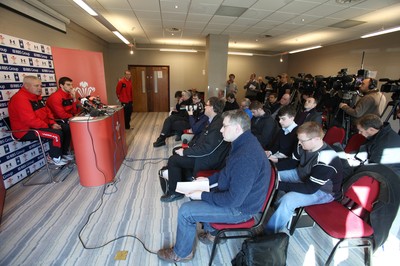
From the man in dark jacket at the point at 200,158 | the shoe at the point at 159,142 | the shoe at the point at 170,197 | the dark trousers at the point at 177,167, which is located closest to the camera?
the man in dark jacket at the point at 200,158

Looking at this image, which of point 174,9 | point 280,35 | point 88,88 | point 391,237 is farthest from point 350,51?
point 88,88

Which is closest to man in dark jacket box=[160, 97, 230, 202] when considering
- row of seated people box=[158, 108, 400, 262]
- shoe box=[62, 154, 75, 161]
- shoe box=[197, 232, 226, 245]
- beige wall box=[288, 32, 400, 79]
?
row of seated people box=[158, 108, 400, 262]

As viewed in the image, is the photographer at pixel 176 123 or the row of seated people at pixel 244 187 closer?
the row of seated people at pixel 244 187

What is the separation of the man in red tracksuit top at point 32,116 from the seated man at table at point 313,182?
9.94 feet

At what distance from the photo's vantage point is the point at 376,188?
1.39m

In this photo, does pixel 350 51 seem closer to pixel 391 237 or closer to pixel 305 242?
pixel 391 237

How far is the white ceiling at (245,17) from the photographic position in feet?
11.3

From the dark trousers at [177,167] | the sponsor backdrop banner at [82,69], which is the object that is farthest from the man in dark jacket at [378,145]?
the sponsor backdrop banner at [82,69]

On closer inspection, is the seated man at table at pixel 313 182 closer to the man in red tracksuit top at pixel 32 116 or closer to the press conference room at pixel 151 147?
the press conference room at pixel 151 147

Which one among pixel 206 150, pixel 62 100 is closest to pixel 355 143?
pixel 206 150

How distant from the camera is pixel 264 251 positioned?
4.27 feet

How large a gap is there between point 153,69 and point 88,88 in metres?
4.65

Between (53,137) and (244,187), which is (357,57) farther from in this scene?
(53,137)

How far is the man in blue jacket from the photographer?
4.07 ft
